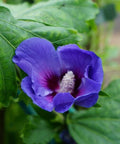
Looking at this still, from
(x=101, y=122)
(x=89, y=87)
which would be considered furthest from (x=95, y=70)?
(x=101, y=122)

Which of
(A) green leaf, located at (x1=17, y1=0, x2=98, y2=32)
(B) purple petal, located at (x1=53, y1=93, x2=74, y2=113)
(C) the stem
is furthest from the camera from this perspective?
(C) the stem

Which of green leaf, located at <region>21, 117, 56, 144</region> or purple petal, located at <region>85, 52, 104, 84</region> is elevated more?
purple petal, located at <region>85, 52, 104, 84</region>

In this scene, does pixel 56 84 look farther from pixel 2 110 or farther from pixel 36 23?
pixel 2 110

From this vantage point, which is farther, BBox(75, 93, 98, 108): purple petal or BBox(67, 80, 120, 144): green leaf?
BBox(67, 80, 120, 144): green leaf

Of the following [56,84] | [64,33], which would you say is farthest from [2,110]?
[64,33]

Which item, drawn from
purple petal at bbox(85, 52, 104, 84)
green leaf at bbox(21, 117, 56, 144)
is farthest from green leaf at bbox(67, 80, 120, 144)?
purple petal at bbox(85, 52, 104, 84)

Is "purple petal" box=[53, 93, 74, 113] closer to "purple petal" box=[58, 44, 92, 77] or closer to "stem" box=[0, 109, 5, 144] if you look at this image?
"purple petal" box=[58, 44, 92, 77]

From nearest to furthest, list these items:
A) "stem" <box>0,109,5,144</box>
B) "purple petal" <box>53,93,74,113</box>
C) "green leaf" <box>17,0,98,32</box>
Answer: "purple petal" <box>53,93,74,113</box>, "green leaf" <box>17,0,98,32</box>, "stem" <box>0,109,5,144</box>

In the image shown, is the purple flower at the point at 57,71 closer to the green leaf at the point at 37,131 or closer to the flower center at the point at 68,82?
the flower center at the point at 68,82

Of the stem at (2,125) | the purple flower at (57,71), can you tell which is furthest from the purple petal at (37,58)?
the stem at (2,125)
